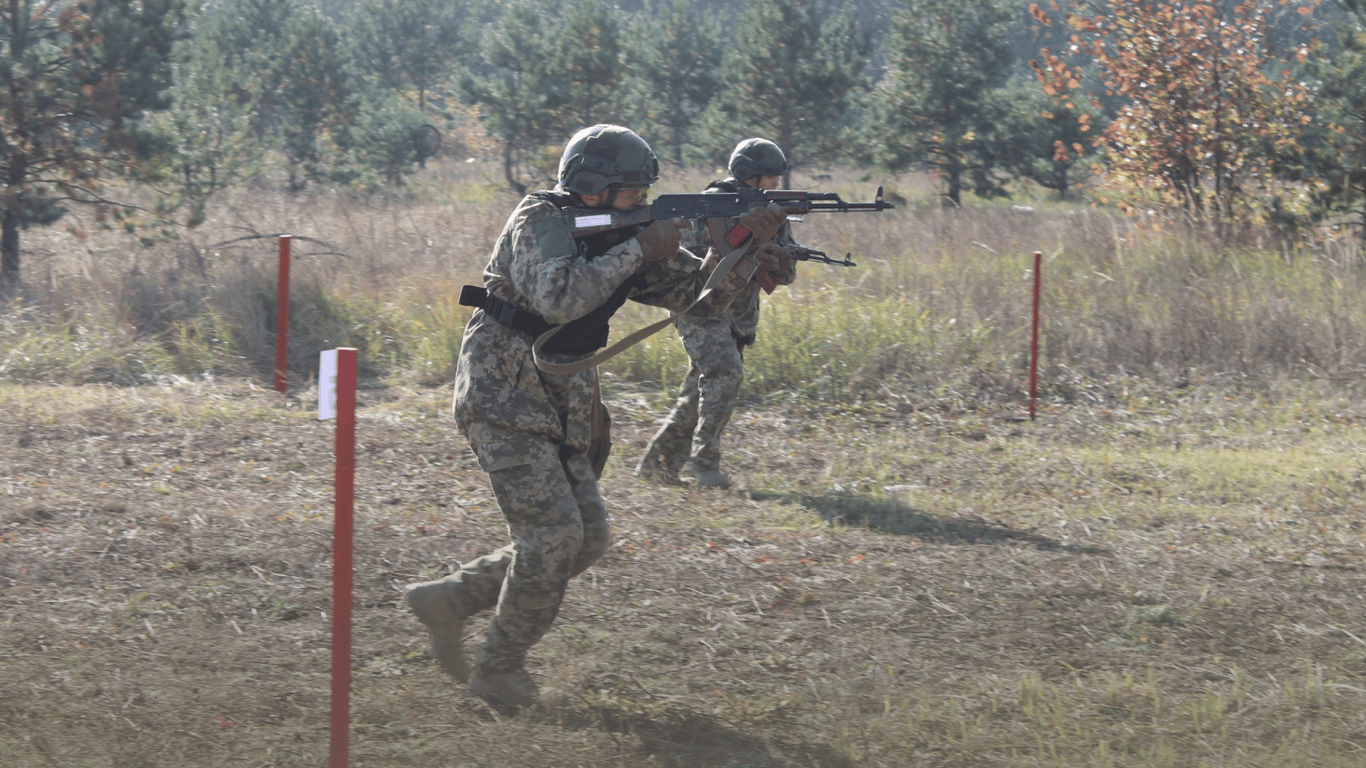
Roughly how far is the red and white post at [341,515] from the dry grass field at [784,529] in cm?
39

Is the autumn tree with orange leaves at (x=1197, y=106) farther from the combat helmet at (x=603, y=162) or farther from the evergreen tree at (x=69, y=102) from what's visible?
the combat helmet at (x=603, y=162)

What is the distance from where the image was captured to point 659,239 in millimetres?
3775

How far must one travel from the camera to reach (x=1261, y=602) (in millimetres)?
5141

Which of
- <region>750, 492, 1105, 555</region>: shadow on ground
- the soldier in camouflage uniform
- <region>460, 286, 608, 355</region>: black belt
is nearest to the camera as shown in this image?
the soldier in camouflage uniform

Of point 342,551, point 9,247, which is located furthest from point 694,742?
point 9,247

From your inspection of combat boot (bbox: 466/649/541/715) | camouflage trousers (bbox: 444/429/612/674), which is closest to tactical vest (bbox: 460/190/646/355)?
camouflage trousers (bbox: 444/429/612/674)

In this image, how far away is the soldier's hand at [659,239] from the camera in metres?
3.77

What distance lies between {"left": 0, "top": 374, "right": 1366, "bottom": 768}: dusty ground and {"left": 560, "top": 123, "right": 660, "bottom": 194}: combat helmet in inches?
65.9

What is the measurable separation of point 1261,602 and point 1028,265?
24.7ft

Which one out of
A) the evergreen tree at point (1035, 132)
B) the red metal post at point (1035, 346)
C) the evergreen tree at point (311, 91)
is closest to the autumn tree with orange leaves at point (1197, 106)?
the red metal post at point (1035, 346)

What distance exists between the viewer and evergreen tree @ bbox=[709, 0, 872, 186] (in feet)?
90.8

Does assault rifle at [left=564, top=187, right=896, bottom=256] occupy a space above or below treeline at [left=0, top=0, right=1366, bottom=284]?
below

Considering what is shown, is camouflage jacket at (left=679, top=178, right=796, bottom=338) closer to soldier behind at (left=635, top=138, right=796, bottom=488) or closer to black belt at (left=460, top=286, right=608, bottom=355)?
soldier behind at (left=635, top=138, right=796, bottom=488)

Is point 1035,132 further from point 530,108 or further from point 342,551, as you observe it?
point 342,551
